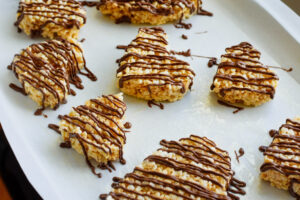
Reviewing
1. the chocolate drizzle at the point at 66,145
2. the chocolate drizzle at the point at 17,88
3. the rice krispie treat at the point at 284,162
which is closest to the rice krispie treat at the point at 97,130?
the chocolate drizzle at the point at 66,145

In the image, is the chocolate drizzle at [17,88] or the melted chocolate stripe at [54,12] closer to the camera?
the chocolate drizzle at [17,88]

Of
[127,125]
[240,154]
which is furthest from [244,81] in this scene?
[127,125]

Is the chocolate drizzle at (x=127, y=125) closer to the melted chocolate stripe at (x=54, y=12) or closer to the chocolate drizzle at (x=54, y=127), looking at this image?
the chocolate drizzle at (x=54, y=127)

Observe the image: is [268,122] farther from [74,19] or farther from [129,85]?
[74,19]

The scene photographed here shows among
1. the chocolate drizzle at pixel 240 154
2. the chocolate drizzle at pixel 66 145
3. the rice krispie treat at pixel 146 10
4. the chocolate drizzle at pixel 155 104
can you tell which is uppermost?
the rice krispie treat at pixel 146 10

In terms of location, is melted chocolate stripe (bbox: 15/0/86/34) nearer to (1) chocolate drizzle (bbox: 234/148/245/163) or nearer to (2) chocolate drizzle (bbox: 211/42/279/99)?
(2) chocolate drizzle (bbox: 211/42/279/99)

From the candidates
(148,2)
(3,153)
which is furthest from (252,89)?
(3,153)
